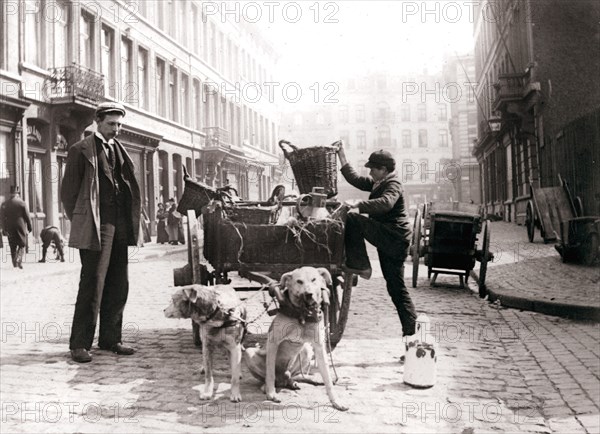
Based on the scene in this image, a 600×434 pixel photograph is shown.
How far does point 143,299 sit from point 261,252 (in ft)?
14.2

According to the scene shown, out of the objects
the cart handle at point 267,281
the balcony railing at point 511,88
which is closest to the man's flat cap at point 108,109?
the cart handle at point 267,281

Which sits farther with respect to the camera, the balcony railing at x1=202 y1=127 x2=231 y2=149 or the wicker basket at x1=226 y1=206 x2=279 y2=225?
the balcony railing at x1=202 y1=127 x2=231 y2=149

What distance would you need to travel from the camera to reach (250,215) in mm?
5344

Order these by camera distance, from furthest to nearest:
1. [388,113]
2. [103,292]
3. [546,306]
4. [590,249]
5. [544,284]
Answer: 1. [388,113]
2. [590,249]
3. [544,284]
4. [546,306]
5. [103,292]

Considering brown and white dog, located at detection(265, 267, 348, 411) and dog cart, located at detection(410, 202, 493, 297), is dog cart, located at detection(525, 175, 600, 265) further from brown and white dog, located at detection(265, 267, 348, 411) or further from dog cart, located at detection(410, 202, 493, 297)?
brown and white dog, located at detection(265, 267, 348, 411)

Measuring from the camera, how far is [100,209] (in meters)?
5.54

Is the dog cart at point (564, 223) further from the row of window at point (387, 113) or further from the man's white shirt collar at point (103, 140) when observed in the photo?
the row of window at point (387, 113)

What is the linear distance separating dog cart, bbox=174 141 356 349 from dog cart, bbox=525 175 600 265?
7209 millimetres

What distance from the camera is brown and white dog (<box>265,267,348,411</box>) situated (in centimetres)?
388

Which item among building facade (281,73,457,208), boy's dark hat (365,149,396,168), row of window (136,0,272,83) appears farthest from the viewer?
building facade (281,73,457,208)

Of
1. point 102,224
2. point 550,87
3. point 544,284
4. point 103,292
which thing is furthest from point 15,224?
point 550,87

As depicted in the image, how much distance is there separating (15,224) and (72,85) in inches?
307

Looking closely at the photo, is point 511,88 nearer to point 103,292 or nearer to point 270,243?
point 270,243

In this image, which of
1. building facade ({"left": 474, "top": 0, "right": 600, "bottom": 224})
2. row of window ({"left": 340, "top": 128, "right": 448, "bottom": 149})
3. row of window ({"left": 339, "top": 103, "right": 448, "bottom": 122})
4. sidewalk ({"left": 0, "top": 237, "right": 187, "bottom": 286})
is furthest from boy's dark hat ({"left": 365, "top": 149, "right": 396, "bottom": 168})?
row of window ({"left": 339, "top": 103, "right": 448, "bottom": 122})
